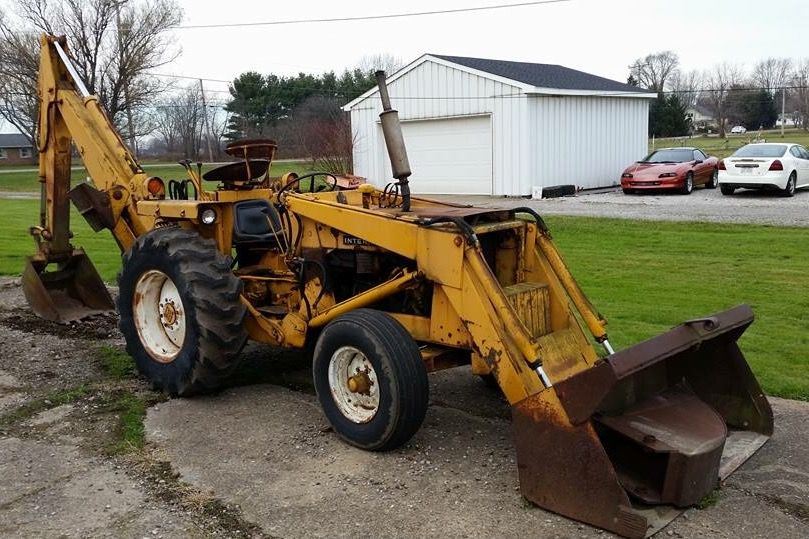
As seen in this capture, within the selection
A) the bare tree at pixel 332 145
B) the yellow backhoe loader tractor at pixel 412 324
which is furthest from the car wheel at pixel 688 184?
the yellow backhoe loader tractor at pixel 412 324

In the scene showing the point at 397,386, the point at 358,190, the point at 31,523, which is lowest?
the point at 31,523

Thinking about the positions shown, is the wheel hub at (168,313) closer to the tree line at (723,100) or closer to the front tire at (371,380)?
the front tire at (371,380)

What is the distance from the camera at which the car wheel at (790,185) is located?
2061 cm

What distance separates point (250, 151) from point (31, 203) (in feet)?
77.1

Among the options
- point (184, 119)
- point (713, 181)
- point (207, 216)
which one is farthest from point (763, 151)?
point (184, 119)

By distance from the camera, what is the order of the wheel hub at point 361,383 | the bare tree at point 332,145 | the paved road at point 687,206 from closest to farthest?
1. the wheel hub at point 361,383
2. the paved road at point 687,206
3. the bare tree at point 332,145

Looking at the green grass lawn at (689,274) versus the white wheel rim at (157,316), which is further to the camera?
the green grass lawn at (689,274)

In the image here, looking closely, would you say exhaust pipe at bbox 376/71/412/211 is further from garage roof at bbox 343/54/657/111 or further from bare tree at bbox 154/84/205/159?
bare tree at bbox 154/84/205/159

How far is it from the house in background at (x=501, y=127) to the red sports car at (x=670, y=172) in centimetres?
195

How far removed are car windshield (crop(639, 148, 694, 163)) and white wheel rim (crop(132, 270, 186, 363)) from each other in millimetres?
19256

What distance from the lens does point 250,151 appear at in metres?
6.84

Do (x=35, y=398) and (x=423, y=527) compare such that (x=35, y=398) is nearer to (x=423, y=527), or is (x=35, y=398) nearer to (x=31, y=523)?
(x=31, y=523)

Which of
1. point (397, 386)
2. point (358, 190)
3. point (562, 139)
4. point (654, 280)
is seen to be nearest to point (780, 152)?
point (562, 139)

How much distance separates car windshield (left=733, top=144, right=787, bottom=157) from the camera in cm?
2100
